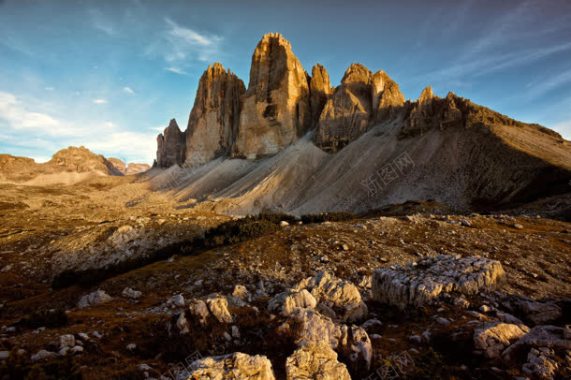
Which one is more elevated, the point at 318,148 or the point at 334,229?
the point at 318,148

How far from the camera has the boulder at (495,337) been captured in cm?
630

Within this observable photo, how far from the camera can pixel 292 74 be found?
100875 millimetres

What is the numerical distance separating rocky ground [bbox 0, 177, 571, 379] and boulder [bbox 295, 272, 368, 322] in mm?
38

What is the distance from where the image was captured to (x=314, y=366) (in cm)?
565

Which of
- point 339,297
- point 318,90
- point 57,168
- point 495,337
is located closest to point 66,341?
point 339,297

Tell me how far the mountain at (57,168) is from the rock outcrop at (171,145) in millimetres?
48977

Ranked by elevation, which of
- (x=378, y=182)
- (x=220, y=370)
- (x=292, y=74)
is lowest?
(x=220, y=370)

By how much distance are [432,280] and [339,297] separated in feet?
10.9

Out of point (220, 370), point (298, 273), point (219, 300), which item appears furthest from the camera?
point (298, 273)

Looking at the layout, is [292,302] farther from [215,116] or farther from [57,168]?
[57,168]

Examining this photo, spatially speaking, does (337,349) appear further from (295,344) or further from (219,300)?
(219,300)

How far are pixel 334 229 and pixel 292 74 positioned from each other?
9023cm

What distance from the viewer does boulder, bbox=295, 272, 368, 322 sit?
9391mm

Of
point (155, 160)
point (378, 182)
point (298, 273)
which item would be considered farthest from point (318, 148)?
point (155, 160)
